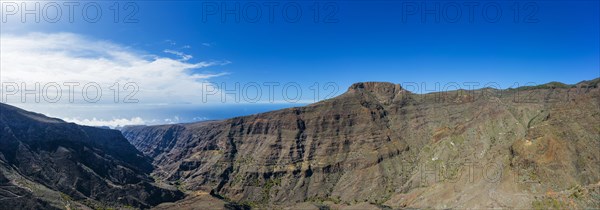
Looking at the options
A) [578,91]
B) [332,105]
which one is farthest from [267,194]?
[578,91]

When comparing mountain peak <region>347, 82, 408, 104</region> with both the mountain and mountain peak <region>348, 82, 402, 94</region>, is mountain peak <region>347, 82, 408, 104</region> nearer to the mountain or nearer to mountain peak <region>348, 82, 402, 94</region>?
mountain peak <region>348, 82, 402, 94</region>

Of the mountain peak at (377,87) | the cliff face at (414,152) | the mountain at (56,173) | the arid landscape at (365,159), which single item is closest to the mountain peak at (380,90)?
the mountain peak at (377,87)

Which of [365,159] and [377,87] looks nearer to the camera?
[365,159]

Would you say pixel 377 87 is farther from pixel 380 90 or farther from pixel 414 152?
pixel 414 152

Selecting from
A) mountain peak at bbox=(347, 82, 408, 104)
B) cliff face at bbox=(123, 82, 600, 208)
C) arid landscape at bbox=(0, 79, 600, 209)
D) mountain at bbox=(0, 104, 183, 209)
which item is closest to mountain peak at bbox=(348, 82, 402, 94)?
mountain peak at bbox=(347, 82, 408, 104)

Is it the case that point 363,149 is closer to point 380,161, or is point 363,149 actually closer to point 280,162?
point 380,161

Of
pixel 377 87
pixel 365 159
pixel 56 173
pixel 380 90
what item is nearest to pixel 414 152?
pixel 365 159
